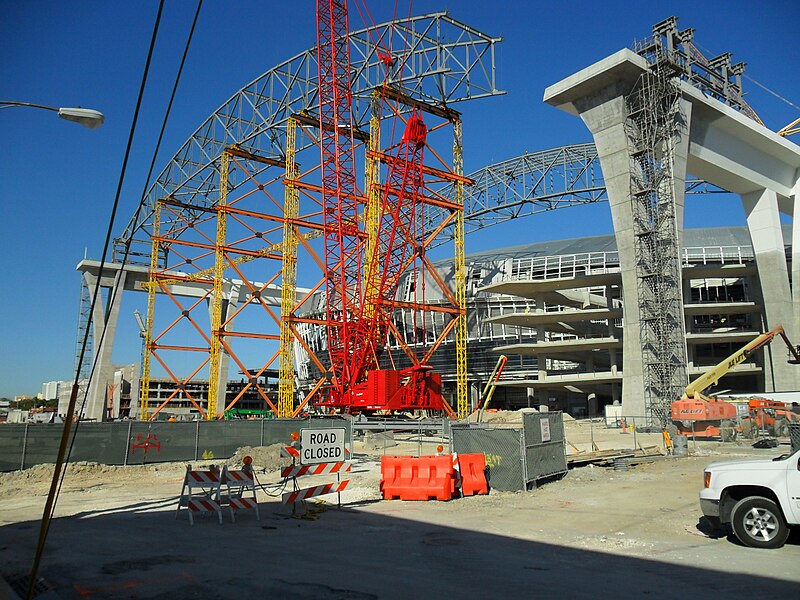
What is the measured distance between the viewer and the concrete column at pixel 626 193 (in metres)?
46.9

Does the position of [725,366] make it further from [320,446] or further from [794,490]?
[794,490]

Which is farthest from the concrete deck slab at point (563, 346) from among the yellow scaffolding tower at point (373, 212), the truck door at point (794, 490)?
the truck door at point (794, 490)

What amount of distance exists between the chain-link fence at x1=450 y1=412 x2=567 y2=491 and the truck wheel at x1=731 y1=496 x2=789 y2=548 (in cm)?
721

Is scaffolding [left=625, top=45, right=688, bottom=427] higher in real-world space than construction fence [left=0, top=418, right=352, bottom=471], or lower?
higher

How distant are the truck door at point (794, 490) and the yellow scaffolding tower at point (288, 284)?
39.5m

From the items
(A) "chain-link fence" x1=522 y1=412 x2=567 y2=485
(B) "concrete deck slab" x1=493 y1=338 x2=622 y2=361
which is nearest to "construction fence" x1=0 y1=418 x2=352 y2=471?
(A) "chain-link fence" x1=522 y1=412 x2=567 y2=485

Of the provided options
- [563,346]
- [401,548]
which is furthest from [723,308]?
[401,548]

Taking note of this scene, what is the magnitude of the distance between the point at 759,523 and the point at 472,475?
7850mm

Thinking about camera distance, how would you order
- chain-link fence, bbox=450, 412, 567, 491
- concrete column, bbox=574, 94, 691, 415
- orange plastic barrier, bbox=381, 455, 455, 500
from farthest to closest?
concrete column, bbox=574, 94, 691, 415, chain-link fence, bbox=450, 412, 567, 491, orange plastic barrier, bbox=381, 455, 455, 500

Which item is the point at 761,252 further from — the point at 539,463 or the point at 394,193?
the point at 539,463

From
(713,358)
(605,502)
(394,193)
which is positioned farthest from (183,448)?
(713,358)

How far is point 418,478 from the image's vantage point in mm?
17094

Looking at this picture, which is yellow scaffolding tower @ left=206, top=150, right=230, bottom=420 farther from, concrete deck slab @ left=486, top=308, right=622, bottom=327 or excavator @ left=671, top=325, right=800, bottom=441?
excavator @ left=671, top=325, right=800, bottom=441

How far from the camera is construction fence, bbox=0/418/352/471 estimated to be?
74.2ft
